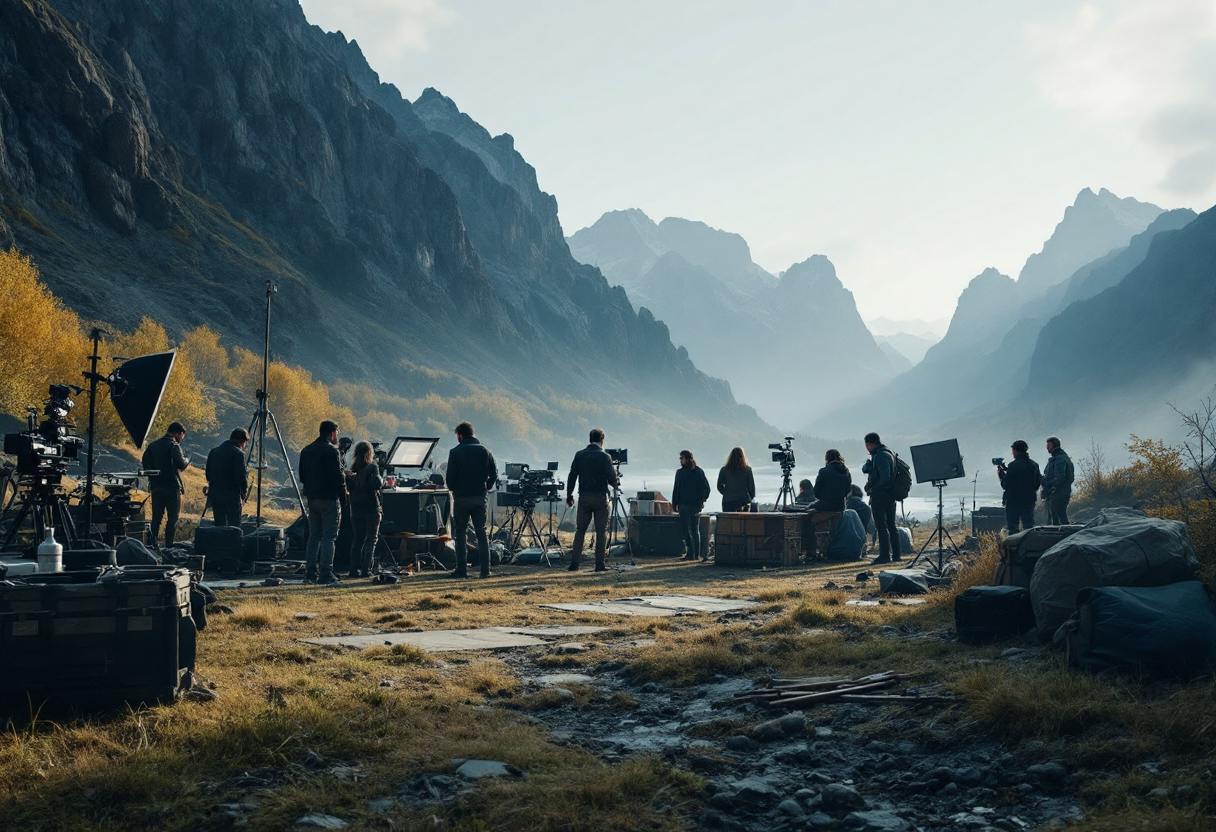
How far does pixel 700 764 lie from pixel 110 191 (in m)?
96.0

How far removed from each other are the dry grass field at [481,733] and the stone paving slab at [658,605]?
81.9 inches

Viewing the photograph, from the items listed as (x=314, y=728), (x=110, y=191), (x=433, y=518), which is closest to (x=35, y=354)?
(x=433, y=518)

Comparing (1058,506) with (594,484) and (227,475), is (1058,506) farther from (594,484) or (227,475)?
(227,475)

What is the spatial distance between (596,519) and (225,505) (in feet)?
16.9

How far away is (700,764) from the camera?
5.00 metres

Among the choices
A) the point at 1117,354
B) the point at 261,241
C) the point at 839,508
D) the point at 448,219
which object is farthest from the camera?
the point at 448,219

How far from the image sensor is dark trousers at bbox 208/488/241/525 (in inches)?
545

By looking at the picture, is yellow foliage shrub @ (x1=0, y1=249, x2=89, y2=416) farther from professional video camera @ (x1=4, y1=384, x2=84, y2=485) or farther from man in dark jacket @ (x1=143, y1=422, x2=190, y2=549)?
professional video camera @ (x1=4, y1=384, x2=84, y2=485)

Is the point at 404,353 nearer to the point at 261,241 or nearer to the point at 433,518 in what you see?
the point at 261,241

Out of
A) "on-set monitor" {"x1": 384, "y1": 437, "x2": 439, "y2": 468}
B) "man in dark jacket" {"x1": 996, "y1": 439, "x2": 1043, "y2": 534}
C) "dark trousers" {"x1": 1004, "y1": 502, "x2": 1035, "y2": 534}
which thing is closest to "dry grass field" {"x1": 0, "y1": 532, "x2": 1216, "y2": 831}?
"on-set monitor" {"x1": 384, "y1": 437, "x2": 439, "y2": 468}

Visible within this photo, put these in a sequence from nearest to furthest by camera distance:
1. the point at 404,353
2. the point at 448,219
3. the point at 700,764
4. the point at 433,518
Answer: the point at 700,764, the point at 433,518, the point at 404,353, the point at 448,219

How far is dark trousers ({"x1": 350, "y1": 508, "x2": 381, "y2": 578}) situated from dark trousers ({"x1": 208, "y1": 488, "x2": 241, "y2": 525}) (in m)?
1.64

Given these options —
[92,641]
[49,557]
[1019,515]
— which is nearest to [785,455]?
[1019,515]

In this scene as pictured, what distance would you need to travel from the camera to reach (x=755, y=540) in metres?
16.2
